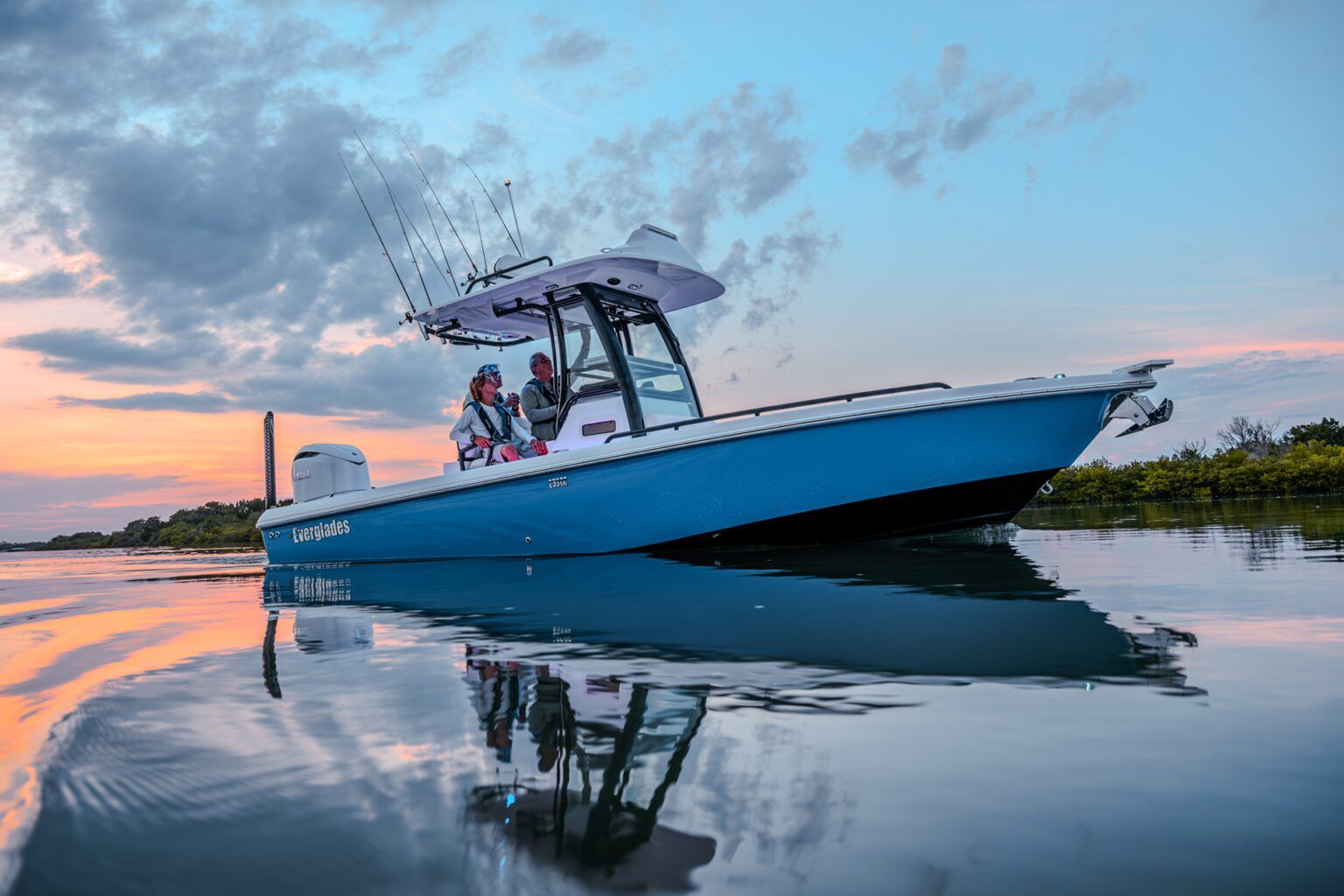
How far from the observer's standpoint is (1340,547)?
5039 mm

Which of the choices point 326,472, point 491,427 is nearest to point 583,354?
point 491,427

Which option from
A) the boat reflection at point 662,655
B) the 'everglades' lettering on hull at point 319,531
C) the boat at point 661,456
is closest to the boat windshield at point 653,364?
the boat at point 661,456

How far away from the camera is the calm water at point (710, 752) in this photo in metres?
1.02

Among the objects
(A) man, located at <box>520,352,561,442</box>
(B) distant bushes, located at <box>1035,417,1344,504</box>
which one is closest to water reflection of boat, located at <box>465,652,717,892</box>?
(A) man, located at <box>520,352,561,442</box>

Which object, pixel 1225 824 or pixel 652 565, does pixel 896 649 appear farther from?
pixel 652 565

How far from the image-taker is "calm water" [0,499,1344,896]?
102 cm

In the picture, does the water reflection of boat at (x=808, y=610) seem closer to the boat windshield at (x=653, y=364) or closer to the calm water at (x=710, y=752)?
the calm water at (x=710, y=752)

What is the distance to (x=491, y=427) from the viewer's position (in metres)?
8.16

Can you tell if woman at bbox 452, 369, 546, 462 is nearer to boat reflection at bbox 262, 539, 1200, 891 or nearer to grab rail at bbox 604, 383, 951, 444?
grab rail at bbox 604, 383, 951, 444

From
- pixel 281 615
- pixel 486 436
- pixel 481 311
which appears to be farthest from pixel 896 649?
pixel 481 311

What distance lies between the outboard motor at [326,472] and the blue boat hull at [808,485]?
2.14m

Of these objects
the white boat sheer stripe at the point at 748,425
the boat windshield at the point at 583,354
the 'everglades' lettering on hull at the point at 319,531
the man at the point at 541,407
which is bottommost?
the 'everglades' lettering on hull at the point at 319,531

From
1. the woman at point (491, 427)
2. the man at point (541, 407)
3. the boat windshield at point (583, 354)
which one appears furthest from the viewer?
the man at point (541, 407)

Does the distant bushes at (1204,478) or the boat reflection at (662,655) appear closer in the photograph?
the boat reflection at (662,655)
